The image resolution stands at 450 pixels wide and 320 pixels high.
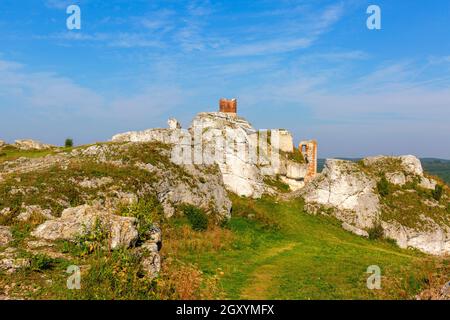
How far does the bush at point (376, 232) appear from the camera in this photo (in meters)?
31.7

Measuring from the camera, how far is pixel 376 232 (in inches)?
1257

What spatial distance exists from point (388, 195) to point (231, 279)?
26576 millimetres

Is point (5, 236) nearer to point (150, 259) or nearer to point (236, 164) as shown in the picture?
point (150, 259)

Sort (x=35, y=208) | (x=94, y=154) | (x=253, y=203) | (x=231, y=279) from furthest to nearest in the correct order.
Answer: (x=253, y=203) → (x=94, y=154) → (x=35, y=208) → (x=231, y=279)

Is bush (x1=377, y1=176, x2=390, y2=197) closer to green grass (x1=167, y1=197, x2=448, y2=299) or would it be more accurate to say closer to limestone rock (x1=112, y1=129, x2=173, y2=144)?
green grass (x1=167, y1=197, x2=448, y2=299)

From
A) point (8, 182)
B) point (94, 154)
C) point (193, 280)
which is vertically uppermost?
point (94, 154)

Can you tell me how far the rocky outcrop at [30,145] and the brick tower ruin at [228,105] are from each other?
2265 centimetres

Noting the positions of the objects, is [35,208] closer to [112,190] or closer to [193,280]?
[112,190]

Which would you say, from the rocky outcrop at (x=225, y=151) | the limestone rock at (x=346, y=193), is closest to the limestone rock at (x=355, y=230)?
the limestone rock at (x=346, y=193)

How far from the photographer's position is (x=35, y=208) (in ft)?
60.0

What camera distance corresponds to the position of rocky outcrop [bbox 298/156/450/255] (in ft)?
106

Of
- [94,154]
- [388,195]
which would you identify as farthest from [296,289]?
[388,195]

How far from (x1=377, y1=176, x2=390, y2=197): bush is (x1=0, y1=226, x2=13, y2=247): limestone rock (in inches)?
1294
